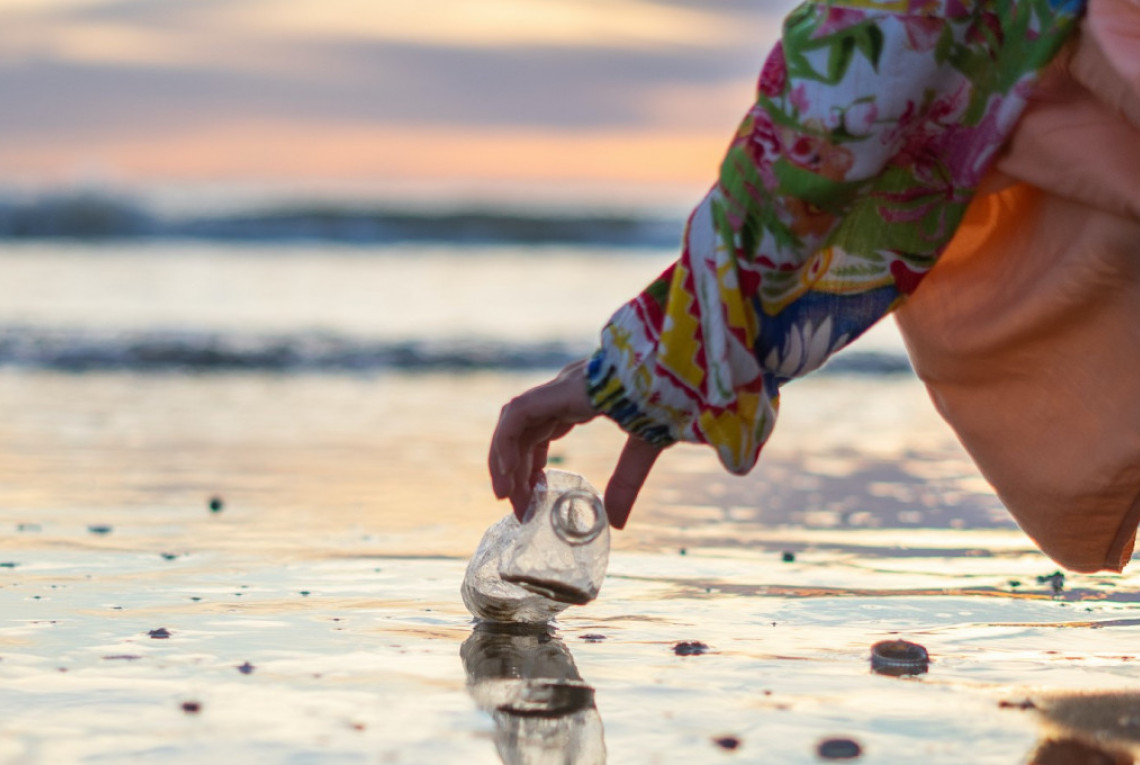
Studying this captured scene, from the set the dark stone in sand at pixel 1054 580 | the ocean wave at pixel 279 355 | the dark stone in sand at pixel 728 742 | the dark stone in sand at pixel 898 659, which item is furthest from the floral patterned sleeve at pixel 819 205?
the ocean wave at pixel 279 355

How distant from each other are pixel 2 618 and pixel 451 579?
0.80 m

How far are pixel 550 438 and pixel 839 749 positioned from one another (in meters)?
0.51

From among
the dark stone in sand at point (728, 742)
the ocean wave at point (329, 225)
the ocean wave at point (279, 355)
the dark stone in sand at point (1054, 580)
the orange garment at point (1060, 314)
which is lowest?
the ocean wave at point (329, 225)

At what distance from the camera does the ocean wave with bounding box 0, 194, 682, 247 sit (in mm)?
17875

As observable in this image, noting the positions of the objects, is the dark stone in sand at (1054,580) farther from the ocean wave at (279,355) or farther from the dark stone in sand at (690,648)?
the ocean wave at (279,355)

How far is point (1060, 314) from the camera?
65.0 inches

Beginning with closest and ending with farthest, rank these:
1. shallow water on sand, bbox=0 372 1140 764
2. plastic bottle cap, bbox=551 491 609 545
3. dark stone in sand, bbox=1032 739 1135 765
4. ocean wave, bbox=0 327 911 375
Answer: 1. dark stone in sand, bbox=1032 739 1135 765
2. shallow water on sand, bbox=0 372 1140 764
3. plastic bottle cap, bbox=551 491 609 545
4. ocean wave, bbox=0 327 911 375

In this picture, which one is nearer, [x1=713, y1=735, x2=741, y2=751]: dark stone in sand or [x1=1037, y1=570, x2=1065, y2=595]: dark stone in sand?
[x1=713, y1=735, x2=741, y2=751]: dark stone in sand

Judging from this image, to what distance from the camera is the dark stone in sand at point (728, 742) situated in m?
1.69

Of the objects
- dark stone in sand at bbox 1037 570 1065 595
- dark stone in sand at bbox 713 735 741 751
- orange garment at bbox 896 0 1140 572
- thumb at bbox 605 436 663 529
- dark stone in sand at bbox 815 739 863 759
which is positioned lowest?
dark stone in sand at bbox 1037 570 1065 595

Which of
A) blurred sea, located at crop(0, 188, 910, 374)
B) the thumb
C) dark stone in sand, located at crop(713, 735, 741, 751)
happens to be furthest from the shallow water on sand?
blurred sea, located at crop(0, 188, 910, 374)

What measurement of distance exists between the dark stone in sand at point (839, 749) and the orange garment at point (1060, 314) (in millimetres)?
387

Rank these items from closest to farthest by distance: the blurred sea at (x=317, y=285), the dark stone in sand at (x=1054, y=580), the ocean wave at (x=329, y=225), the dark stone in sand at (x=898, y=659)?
the dark stone in sand at (x=898, y=659), the dark stone in sand at (x=1054, y=580), the blurred sea at (x=317, y=285), the ocean wave at (x=329, y=225)

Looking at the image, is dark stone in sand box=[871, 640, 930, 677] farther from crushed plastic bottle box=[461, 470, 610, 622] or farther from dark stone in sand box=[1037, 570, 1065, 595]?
dark stone in sand box=[1037, 570, 1065, 595]
